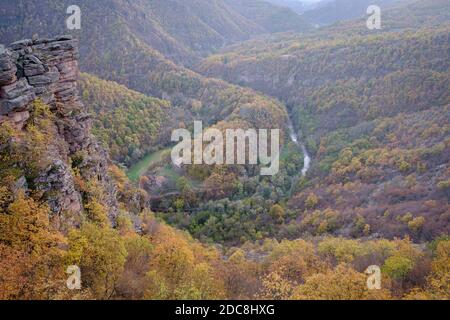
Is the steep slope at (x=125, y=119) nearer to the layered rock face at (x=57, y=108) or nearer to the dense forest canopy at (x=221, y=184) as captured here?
the dense forest canopy at (x=221, y=184)

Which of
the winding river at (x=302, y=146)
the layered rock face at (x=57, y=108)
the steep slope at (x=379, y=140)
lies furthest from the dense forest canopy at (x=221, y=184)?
the winding river at (x=302, y=146)

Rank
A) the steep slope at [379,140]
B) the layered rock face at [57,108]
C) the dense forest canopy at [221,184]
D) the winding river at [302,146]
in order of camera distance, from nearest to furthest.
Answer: the dense forest canopy at [221,184] → the layered rock face at [57,108] → the steep slope at [379,140] → the winding river at [302,146]

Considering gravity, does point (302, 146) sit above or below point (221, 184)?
above

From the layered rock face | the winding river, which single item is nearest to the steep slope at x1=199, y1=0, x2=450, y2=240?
the winding river

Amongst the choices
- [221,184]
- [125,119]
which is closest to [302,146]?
[221,184]

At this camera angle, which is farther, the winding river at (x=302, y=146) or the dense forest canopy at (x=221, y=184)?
the winding river at (x=302, y=146)

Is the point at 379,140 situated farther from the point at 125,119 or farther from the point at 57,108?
the point at 57,108

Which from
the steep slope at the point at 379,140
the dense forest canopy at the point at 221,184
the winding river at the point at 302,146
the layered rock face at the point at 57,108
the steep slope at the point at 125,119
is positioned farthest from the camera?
the winding river at the point at 302,146

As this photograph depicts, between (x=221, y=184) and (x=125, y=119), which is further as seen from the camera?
(x=125, y=119)
